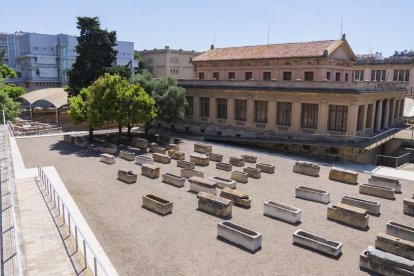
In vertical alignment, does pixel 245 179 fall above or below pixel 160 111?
below

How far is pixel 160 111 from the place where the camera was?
40656mm

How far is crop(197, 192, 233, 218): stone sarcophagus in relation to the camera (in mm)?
19469

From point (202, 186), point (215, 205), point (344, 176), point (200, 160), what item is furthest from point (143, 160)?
point (344, 176)

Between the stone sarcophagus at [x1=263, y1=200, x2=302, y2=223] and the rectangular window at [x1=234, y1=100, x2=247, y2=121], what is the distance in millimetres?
24174

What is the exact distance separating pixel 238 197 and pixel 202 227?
3974 millimetres

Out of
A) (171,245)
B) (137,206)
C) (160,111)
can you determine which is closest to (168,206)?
(137,206)

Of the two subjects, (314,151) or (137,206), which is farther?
(314,151)

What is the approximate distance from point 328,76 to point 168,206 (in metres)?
29.9

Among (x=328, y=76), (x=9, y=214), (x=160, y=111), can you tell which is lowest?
(x=9, y=214)

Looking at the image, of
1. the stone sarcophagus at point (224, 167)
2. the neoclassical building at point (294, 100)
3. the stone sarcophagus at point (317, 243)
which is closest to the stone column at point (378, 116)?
the neoclassical building at point (294, 100)

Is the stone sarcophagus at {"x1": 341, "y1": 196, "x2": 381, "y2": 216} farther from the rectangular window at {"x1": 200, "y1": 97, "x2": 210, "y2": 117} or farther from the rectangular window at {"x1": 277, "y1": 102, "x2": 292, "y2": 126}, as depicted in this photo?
the rectangular window at {"x1": 200, "y1": 97, "x2": 210, "y2": 117}

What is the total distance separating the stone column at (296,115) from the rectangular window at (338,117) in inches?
132

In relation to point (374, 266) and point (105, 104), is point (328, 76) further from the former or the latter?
point (374, 266)

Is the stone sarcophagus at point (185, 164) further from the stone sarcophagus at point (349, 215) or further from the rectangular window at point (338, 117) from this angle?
the rectangular window at point (338, 117)
